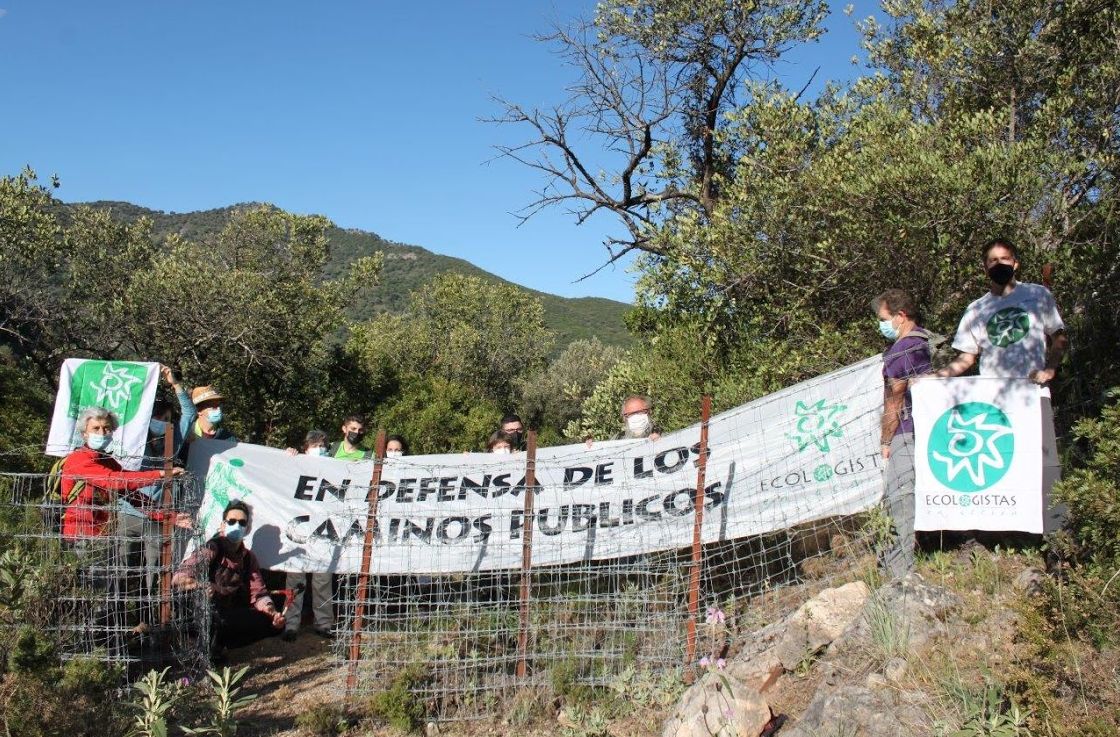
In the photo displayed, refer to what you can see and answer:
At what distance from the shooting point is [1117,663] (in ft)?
13.8

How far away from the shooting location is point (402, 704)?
5930mm

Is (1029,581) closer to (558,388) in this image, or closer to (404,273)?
(558,388)

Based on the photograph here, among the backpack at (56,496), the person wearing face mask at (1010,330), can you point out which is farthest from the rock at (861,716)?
the backpack at (56,496)

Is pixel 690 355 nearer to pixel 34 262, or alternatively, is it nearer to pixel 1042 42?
pixel 1042 42

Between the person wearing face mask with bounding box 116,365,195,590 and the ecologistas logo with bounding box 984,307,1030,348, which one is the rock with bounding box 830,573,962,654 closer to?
the ecologistas logo with bounding box 984,307,1030,348

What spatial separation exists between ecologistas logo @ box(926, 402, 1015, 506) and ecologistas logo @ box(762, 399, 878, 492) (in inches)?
21.9

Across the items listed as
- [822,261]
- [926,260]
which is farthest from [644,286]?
[926,260]

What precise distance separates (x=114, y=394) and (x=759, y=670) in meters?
5.84

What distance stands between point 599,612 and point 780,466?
1708 millimetres

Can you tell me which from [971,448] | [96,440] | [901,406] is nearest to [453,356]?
[96,440]

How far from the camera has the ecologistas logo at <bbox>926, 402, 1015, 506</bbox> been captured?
588cm

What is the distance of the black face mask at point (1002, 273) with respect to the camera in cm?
596

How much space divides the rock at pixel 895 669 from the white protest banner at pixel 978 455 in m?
1.29

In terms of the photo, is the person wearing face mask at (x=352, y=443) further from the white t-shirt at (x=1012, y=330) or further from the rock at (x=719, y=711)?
the white t-shirt at (x=1012, y=330)
